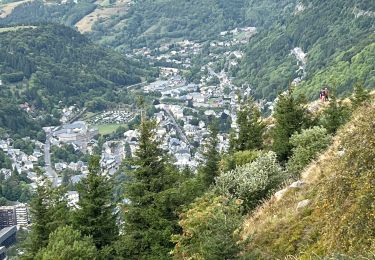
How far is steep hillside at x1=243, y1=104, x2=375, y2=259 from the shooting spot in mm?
10547

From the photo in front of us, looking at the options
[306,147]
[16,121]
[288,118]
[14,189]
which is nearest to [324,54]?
[16,121]

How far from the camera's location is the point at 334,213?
38.1 feet

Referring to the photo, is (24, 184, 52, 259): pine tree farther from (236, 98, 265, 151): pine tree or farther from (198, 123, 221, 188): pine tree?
(236, 98, 265, 151): pine tree

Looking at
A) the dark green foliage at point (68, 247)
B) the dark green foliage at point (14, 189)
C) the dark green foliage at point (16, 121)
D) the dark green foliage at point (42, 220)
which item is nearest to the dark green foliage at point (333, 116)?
the dark green foliage at point (68, 247)

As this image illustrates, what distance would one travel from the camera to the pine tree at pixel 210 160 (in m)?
33.4

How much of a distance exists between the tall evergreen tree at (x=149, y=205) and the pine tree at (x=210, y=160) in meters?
9.90

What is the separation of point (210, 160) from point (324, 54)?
138m

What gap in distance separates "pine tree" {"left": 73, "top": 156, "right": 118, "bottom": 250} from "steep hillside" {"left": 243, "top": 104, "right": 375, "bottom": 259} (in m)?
8.92

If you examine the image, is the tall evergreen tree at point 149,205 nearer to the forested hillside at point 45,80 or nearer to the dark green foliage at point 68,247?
the dark green foliage at point 68,247

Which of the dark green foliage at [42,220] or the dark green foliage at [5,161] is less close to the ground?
the dark green foliage at [42,220]

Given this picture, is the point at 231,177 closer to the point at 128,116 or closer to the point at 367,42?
the point at 367,42

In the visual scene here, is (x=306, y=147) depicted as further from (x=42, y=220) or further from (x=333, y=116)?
(x=42, y=220)

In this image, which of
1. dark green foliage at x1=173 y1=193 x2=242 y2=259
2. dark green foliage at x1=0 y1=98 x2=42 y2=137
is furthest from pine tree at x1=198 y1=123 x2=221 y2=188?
dark green foliage at x1=0 y1=98 x2=42 y2=137

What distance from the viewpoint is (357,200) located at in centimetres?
1071
